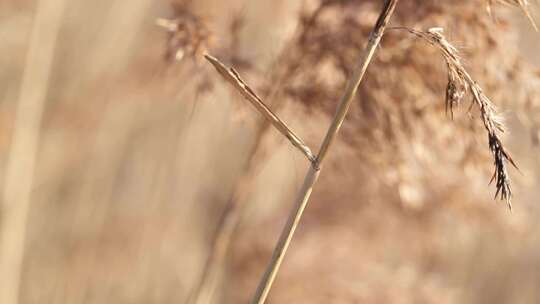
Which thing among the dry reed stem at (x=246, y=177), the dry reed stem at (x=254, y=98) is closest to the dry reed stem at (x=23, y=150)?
the dry reed stem at (x=246, y=177)

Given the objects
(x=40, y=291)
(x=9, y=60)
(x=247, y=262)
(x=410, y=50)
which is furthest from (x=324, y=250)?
(x=9, y=60)

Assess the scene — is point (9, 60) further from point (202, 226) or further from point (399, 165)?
point (399, 165)

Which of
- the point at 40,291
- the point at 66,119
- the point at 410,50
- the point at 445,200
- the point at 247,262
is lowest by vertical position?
the point at 40,291

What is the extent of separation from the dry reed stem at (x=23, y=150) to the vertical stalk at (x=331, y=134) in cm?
86

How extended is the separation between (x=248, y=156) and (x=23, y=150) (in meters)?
0.57

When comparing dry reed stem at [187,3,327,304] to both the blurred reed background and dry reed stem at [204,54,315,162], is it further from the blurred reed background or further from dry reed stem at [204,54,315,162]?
dry reed stem at [204,54,315,162]

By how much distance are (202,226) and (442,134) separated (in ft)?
6.52

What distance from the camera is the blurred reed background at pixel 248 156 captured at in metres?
1.42

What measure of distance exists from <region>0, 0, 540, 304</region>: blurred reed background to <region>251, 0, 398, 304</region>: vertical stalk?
0.85 ft

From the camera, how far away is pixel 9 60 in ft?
8.09

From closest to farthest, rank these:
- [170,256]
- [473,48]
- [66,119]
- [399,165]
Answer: [473,48] < [399,165] < [66,119] < [170,256]

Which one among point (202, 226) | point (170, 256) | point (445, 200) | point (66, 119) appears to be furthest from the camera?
point (202, 226)

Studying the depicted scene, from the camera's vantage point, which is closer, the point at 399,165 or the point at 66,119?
the point at 399,165

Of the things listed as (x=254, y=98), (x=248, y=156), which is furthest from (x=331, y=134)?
(x=248, y=156)
